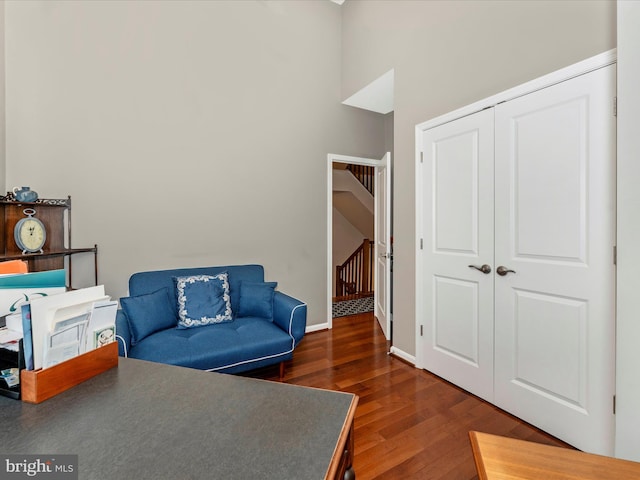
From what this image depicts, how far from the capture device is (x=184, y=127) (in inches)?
120

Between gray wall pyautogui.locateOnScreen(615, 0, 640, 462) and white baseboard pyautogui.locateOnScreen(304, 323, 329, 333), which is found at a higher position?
gray wall pyautogui.locateOnScreen(615, 0, 640, 462)

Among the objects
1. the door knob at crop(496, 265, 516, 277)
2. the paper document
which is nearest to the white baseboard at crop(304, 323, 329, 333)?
the door knob at crop(496, 265, 516, 277)

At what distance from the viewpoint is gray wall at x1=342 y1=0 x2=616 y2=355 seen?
1812 mm

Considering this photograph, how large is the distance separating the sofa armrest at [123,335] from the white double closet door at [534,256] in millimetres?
2367

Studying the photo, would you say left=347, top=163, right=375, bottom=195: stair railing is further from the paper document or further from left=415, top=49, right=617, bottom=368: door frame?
the paper document

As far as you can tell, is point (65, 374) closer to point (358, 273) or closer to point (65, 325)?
point (65, 325)

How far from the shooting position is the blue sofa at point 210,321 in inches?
86.6

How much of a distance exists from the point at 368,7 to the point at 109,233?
11.6 feet

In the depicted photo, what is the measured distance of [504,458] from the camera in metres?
0.76

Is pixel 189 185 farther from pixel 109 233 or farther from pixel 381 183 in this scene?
pixel 381 183

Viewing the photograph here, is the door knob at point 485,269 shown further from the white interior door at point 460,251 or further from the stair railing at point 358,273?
the stair railing at point 358,273

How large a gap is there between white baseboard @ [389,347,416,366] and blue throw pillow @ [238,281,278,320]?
4.19 feet

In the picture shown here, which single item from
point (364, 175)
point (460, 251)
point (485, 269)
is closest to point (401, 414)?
point (485, 269)

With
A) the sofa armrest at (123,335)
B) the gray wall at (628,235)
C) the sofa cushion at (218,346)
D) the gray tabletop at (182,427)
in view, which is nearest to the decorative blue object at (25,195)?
the sofa armrest at (123,335)
